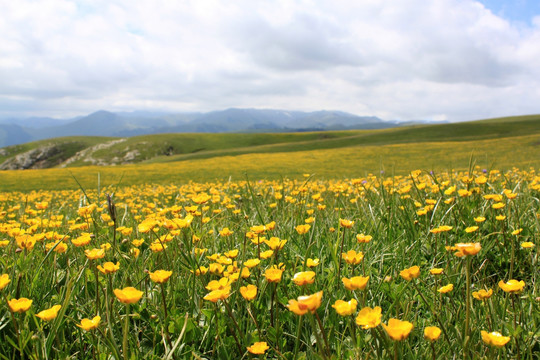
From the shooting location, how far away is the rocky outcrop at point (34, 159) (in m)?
105

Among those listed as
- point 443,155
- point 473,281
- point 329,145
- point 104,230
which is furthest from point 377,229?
point 329,145

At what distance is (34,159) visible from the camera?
110m

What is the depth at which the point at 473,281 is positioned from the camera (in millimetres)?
2154

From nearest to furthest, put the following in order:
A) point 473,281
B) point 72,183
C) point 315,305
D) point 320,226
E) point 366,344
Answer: point 315,305, point 366,344, point 473,281, point 320,226, point 72,183

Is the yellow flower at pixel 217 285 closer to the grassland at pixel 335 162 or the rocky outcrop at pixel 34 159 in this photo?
the grassland at pixel 335 162

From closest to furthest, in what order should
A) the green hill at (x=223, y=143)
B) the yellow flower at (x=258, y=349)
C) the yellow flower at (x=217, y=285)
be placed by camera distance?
the yellow flower at (x=258, y=349) < the yellow flower at (x=217, y=285) < the green hill at (x=223, y=143)

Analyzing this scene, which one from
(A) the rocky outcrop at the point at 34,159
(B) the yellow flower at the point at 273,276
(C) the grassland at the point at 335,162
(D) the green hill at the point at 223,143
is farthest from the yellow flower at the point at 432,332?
(A) the rocky outcrop at the point at 34,159

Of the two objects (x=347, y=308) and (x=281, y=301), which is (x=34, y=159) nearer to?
(x=281, y=301)

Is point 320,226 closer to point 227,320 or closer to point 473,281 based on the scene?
point 473,281

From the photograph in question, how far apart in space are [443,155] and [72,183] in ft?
114

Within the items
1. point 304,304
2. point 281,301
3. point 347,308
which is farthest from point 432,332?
point 281,301

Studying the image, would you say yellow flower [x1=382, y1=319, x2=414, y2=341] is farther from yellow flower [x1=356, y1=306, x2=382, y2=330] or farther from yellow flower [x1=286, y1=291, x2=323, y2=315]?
yellow flower [x1=286, y1=291, x2=323, y2=315]

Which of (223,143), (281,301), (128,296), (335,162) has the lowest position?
(335,162)

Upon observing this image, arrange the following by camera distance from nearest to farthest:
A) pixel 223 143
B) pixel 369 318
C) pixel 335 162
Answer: pixel 369 318 → pixel 335 162 → pixel 223 143
